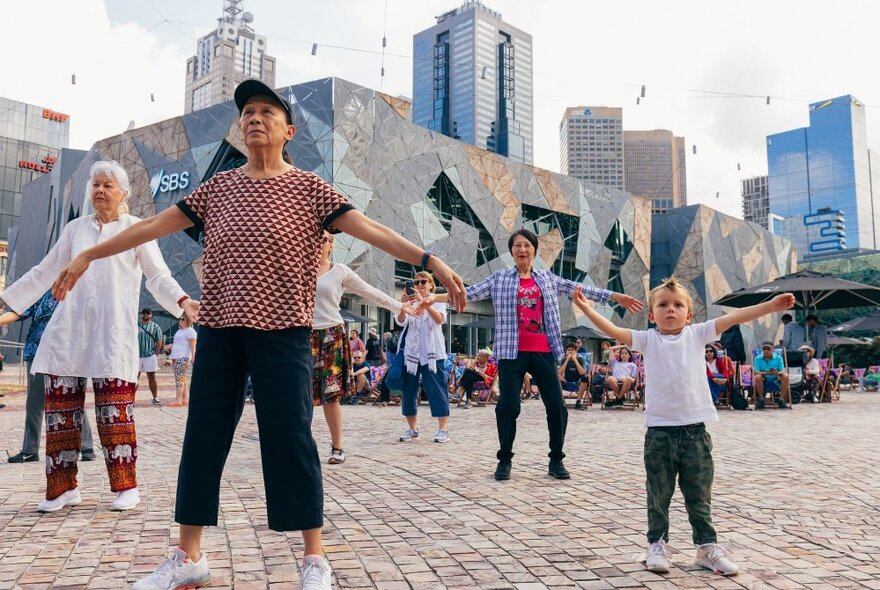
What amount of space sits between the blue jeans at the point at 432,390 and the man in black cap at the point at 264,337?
501 centimetres

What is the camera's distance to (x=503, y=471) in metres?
5.02

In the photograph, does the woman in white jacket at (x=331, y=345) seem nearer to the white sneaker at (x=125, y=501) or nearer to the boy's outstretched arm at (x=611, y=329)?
the white sneaker at (x=125, y=501)

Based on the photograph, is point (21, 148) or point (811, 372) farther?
point (21, 148)

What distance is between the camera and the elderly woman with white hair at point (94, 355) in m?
3.78

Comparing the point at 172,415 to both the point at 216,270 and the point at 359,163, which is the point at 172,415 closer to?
the point at 216,270

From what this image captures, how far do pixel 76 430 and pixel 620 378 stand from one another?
11.5 metres

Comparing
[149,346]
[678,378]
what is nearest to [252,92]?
[678,378]

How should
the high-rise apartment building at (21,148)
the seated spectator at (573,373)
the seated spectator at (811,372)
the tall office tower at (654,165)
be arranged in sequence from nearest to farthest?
the seated spectator at (573,373) → the seated spectator at (811,372) → the tall office tower at (654,165) → the high-rise apartment building at (21,148)

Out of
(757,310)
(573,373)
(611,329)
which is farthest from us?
(573,373)

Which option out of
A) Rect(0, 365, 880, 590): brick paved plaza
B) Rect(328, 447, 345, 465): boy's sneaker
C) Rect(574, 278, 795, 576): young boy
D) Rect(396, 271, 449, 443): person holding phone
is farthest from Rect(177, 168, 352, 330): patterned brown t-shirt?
Rect(396, 271, 449, 443): person holding phone

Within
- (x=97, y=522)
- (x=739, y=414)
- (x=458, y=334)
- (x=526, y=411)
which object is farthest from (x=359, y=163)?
(x=97, y=522)

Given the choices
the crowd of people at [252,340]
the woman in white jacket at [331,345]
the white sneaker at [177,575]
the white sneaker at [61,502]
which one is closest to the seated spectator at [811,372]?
the crowd of people at [252,340]

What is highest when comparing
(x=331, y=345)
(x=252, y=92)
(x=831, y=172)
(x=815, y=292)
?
(x=831, y=172)

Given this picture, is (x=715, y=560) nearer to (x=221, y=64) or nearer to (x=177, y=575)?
(x=177, y=575)
